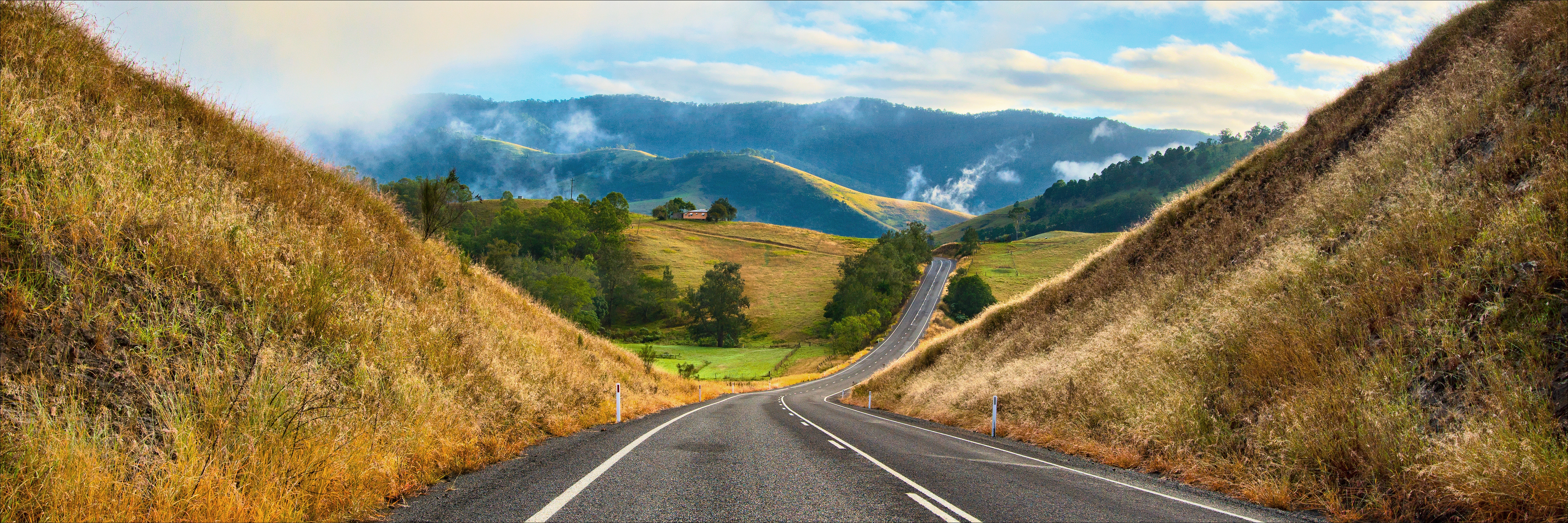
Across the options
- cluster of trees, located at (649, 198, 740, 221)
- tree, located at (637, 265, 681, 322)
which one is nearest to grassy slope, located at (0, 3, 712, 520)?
tree, located at (637, 265, 681, 322)

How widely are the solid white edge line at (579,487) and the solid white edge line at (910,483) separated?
137 inches

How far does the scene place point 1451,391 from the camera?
6773mm

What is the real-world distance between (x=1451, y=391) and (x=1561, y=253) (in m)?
1.94

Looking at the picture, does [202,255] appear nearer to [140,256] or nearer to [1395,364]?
[140,256]

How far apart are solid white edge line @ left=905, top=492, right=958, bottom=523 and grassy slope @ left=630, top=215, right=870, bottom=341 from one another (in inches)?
3514

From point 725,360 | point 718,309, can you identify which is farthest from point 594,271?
point 725,360

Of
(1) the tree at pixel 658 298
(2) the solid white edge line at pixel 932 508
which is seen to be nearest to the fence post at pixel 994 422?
(2) the solid white edge line at pixel 932 508

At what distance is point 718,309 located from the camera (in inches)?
3922

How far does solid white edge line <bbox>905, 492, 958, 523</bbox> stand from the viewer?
5324 millimetres

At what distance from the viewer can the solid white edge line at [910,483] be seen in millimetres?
5578

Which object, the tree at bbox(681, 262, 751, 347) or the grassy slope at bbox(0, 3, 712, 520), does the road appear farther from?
the tree at bbox(681, 262, 751, 347)

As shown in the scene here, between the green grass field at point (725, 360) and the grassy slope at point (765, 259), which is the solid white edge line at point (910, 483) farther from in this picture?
the grassy slope at point (765, 259)

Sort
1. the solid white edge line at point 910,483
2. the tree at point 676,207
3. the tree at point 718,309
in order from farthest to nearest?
1. the tree at point 676,207
2. the tree at point 718,309
3. the solid white edge line at point 910,483

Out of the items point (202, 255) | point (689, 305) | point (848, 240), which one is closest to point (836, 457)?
point (202, 255)
